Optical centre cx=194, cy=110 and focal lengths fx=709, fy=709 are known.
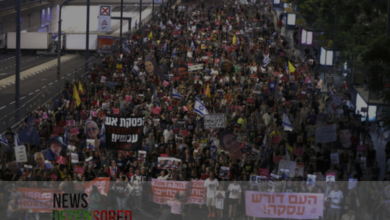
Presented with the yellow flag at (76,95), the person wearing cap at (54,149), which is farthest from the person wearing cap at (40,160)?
the yellow flag at (76,95)

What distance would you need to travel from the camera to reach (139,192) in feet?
72.9

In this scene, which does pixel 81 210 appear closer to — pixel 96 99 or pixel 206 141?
pixel 206 141

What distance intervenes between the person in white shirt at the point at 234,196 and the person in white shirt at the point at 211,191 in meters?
0.48

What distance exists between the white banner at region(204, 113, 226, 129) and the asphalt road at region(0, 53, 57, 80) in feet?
109

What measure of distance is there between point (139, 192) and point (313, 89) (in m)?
15.6

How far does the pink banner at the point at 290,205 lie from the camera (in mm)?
18406

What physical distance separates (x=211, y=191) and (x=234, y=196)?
69 centimetres

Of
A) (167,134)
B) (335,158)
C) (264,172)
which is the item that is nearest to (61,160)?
(167,134)

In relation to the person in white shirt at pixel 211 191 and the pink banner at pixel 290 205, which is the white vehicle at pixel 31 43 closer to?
the person in white shirt at pixel 211 191

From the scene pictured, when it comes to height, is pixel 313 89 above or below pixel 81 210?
above

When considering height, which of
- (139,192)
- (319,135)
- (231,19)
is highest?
(231,19)

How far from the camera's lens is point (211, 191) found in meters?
20.9

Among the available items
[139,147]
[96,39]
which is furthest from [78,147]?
[96,39]

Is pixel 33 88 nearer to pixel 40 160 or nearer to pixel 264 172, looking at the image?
pixel 40 160
